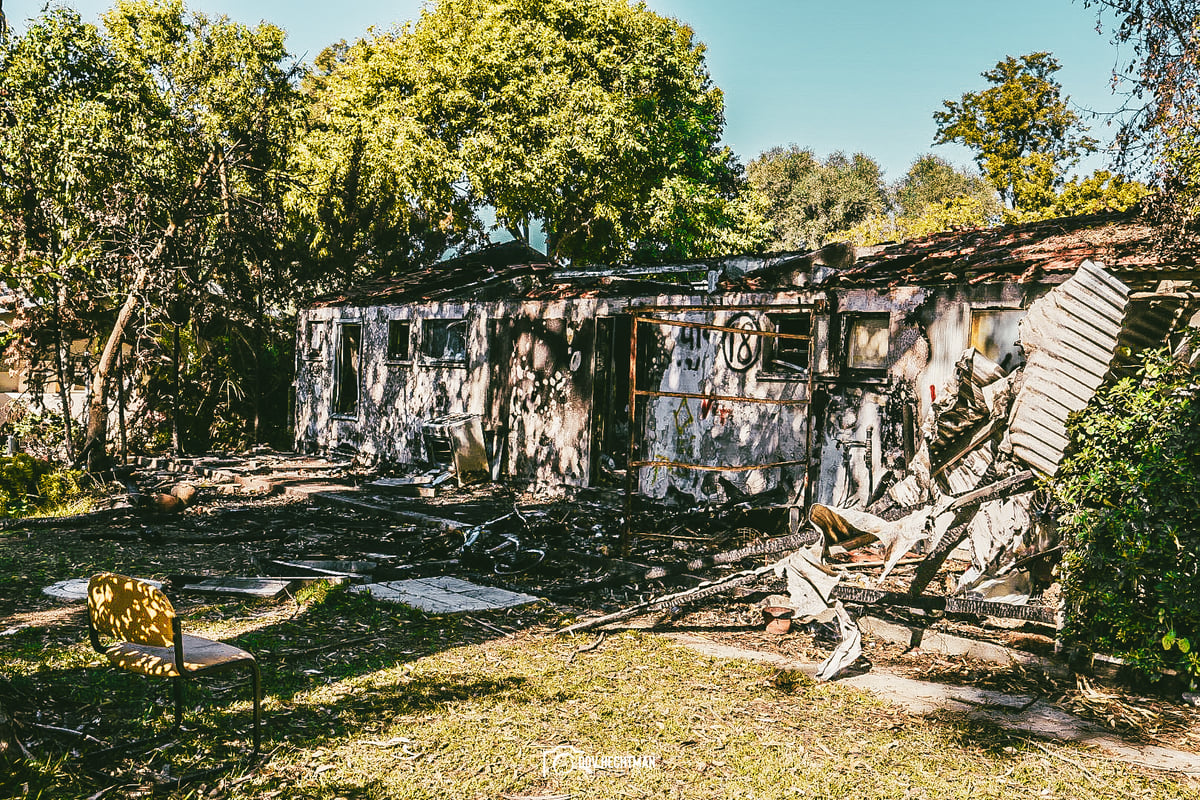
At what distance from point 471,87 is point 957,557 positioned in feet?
60.6

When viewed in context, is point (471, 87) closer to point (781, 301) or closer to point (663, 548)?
point (781, 301)

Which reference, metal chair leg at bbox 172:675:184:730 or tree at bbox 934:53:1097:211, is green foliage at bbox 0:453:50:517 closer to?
metal chair leg at bbox 172:675:184:730

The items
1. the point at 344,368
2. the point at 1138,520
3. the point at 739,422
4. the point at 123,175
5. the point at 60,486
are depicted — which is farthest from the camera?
the point at 344,368

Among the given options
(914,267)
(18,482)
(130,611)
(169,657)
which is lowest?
(18,482)

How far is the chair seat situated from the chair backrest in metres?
0.09

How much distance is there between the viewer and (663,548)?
937 centimetres

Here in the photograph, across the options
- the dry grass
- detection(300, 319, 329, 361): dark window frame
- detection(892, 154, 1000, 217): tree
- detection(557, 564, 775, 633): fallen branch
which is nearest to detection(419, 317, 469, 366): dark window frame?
detection(300, 319, 329, 361): dark window frame

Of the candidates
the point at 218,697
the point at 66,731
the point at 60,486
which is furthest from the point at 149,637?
the point at 60,486

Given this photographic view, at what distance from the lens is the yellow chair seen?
3980mm

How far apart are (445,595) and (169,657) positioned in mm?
3538

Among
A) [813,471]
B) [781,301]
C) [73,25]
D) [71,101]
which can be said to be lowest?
[813,471]

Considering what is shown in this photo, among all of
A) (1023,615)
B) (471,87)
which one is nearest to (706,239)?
(471,87)

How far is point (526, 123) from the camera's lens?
21906 millimetres

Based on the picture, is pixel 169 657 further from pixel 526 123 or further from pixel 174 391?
pixel 526 123
